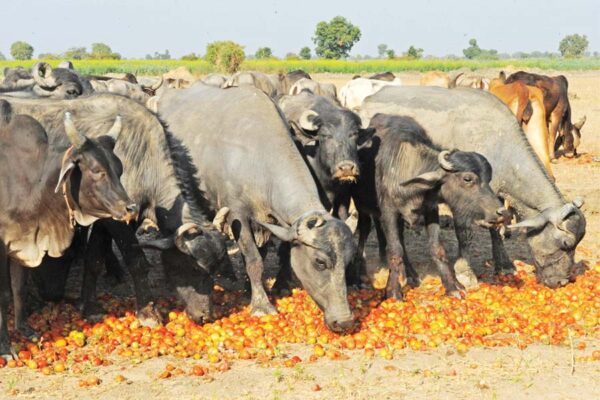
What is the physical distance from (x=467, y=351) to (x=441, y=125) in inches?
170

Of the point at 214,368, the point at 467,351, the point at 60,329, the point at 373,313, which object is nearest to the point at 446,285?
the point at 373,313

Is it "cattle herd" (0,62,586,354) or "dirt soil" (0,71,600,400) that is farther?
"cattle herd" (0,62,586,354)

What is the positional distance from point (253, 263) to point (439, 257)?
2.14 metres

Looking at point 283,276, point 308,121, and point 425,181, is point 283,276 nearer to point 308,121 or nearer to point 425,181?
point 308,121

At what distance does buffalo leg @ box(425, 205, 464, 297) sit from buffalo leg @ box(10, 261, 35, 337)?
438 cm

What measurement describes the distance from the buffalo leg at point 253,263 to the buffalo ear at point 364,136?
1704 millimetres

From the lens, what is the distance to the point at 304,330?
796 centimetres

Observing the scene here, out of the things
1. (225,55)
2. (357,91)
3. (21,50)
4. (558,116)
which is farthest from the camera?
(21,50)

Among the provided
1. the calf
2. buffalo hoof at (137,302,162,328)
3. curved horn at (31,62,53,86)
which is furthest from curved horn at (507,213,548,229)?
curved horn at (31,62,53,86)

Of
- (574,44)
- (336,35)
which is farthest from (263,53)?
(574,44)

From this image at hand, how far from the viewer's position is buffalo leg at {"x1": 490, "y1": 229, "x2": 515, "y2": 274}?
426 inches

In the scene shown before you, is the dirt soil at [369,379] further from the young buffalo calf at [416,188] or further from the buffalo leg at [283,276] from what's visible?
the buffalo leg at [283,276]

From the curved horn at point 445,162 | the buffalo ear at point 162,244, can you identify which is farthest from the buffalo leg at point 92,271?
the curved horn at point 445,162

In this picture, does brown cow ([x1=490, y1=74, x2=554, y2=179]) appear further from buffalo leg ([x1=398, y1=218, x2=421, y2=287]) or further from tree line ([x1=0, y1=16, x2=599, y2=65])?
tree line ([x1=0, y1=16, x2=599, y2=65])
